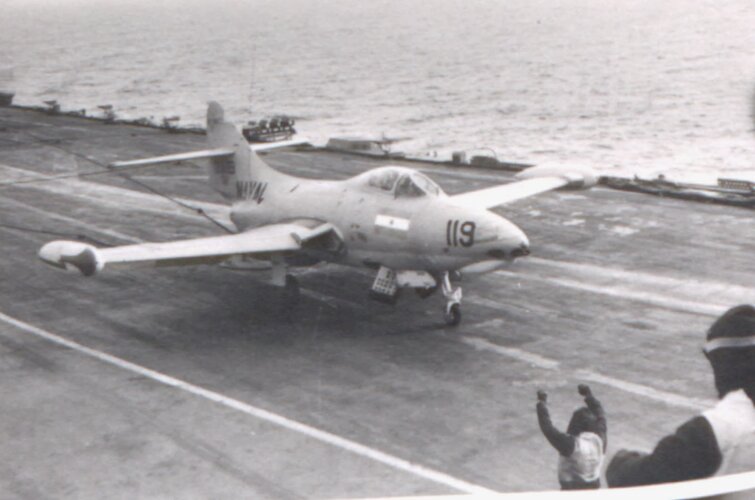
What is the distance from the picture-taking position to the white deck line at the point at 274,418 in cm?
1251

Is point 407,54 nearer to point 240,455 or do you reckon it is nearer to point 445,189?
point 445,189

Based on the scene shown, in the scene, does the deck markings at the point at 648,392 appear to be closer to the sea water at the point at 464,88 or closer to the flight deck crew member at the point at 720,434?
the sea water at the point at 464,88

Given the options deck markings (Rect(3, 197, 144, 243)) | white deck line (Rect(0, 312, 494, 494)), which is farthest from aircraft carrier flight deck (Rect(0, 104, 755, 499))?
deck markings (Rect(3, 197, 144, 243))

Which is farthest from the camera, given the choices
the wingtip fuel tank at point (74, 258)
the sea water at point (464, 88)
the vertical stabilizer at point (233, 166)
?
the sea water at point (464, 88)

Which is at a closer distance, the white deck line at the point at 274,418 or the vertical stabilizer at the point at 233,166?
the white deck line at the point at 274,418

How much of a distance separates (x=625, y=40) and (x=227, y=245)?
584 feet

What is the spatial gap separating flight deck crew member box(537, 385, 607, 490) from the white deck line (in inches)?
142

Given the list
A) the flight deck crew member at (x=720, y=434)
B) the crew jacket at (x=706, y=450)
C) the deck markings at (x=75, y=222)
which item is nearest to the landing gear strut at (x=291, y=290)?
the deck markings at (x=75, y=222)

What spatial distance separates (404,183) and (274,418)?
21.7 ft

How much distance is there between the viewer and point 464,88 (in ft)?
342

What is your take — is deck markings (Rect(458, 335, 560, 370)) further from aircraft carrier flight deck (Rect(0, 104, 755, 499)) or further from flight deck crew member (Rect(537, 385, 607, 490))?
flight deck crew member (Rect(537, 385, 607, 490))

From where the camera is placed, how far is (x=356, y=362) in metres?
17.5

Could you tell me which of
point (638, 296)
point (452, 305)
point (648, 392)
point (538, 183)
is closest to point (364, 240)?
point (452, 305)

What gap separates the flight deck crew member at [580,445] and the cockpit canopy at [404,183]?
423 inches
